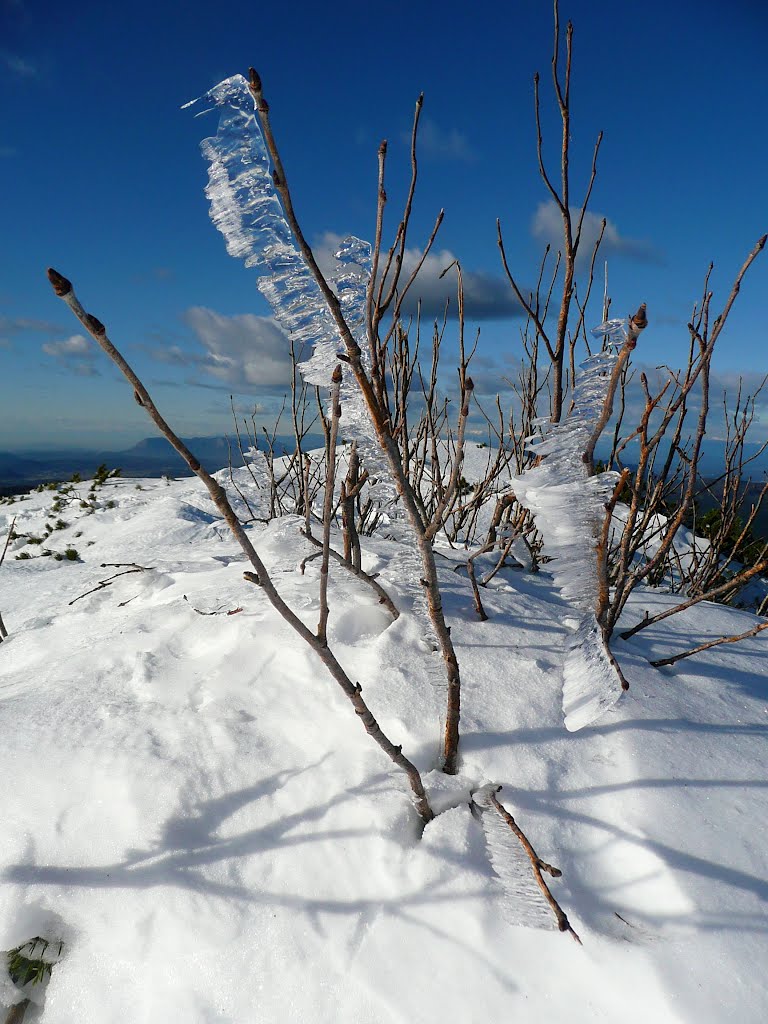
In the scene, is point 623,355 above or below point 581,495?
above

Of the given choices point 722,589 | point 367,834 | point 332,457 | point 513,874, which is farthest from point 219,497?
point 722,589

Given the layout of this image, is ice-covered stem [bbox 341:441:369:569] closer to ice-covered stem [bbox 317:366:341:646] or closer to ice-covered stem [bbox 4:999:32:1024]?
ice-covered stem [bbox 317:366:341:646]

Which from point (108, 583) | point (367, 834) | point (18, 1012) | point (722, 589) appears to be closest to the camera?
point (18, 1012)

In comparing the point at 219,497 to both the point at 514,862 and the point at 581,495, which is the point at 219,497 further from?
the point at 514,862

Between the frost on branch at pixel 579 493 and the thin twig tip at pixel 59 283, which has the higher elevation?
the thin twig tip at pixel 59 283

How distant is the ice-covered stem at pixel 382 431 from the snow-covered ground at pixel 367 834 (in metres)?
0.11

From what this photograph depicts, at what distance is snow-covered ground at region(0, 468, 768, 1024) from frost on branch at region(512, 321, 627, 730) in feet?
0.90

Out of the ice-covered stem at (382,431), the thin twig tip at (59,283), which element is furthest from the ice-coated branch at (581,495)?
the thin twig tip at (59,283)

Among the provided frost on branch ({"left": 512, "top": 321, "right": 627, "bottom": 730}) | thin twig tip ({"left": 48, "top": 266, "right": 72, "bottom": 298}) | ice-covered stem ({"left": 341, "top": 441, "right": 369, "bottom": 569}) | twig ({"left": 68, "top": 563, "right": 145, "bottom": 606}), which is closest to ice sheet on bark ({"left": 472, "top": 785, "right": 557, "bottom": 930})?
frost on branch ({"left": 512, "top": 321, "right": 627, "bottom": 730})

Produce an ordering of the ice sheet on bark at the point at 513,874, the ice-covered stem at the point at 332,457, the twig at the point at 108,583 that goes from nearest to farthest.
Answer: the ice-covered stem at the point at 332,457 → the ice sheet on bark at the point at 513,874 → the twig at the point at 108,583

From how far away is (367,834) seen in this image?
113cm

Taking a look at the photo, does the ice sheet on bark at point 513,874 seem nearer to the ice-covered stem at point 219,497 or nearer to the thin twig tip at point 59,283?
the ice-covered stem at point 219,497

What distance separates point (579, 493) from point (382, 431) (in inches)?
15.7

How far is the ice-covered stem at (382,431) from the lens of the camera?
73cm
